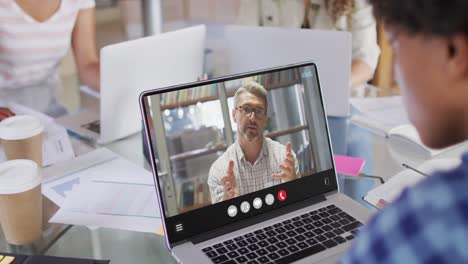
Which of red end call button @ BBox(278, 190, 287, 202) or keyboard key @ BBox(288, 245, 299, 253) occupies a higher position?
red end call button @ BBox(278, 190, 287, 202)

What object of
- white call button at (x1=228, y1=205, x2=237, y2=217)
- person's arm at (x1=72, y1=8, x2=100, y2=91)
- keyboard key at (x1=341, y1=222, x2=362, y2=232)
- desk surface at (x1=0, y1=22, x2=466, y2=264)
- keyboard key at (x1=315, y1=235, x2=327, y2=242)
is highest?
person's arm at (x1=72, y1=8, x2=100, y2=91)

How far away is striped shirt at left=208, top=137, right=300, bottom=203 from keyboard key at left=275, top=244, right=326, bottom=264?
16 cm

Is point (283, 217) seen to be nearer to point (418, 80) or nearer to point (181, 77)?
point (418, 80)

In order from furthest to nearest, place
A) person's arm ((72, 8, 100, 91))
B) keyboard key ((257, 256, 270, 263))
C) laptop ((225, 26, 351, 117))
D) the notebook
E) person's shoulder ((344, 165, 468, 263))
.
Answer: person's arm ((72, 8, 100, 91)) → laptop ((225, 26, 351, 117)) → the notebook → keyboard key ((257, 256, 270, 263)) → person's shoulder ((344, 165, 468, 263))

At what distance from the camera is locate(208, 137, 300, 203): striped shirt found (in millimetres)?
991

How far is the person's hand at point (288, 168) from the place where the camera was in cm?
104

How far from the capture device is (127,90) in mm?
1365

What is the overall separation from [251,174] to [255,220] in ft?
0.28

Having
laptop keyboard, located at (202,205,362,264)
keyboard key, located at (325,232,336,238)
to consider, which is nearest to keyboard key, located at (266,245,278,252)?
laptop keyboard, located at (202,205,362,264)

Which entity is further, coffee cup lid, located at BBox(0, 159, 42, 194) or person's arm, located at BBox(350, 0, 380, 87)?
person's arm, located at BBox(350, 0, 380, 87)

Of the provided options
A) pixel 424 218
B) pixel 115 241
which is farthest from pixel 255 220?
pixel 424 218

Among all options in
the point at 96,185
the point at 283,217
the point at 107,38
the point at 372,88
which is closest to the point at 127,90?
the point at 96,185

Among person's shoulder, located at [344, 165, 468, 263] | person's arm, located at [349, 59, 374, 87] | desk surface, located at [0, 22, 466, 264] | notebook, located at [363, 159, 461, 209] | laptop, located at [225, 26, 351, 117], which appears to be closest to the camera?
person's shoulder, located at [344, 165, 468, 263]

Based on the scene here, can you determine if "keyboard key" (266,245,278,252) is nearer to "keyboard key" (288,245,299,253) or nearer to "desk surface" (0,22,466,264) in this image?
"keyboard key" (288,245,299,253)
